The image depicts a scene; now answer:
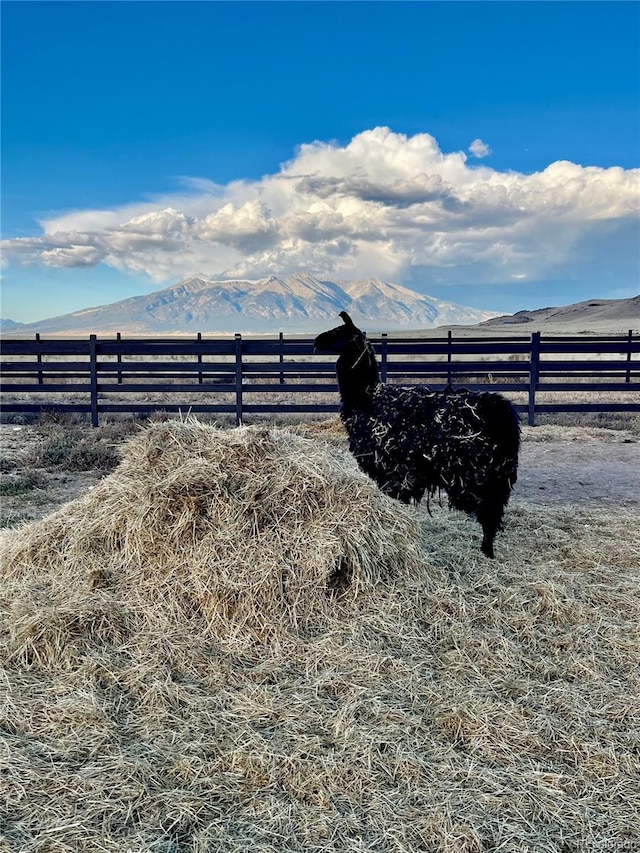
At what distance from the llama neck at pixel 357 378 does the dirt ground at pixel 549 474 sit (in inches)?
119

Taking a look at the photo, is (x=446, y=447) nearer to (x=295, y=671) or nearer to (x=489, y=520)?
(x=489, y=520)

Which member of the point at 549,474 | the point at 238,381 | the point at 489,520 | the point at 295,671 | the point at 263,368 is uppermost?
the point at 263,368

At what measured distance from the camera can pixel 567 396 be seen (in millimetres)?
20875

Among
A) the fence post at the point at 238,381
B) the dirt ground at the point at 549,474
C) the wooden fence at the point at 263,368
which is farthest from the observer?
the wooden fence at the point at 263,368

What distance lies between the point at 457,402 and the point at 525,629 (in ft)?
6.54

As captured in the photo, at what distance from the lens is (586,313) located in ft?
279

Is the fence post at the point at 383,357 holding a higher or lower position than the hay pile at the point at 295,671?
higher

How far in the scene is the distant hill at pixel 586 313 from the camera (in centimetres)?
7334

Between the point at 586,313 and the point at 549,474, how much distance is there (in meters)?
85.3

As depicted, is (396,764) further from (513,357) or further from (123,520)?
(513,357)

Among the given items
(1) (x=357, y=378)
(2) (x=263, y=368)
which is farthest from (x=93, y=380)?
(1) (x=357, y=378)

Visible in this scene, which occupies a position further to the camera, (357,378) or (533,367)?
(533,367)

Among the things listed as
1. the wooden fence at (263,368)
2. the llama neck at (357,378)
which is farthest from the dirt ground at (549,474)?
the llama neck at (357,378)

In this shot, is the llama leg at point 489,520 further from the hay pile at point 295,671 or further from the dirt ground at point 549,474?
the dirt ground at point 549,474
